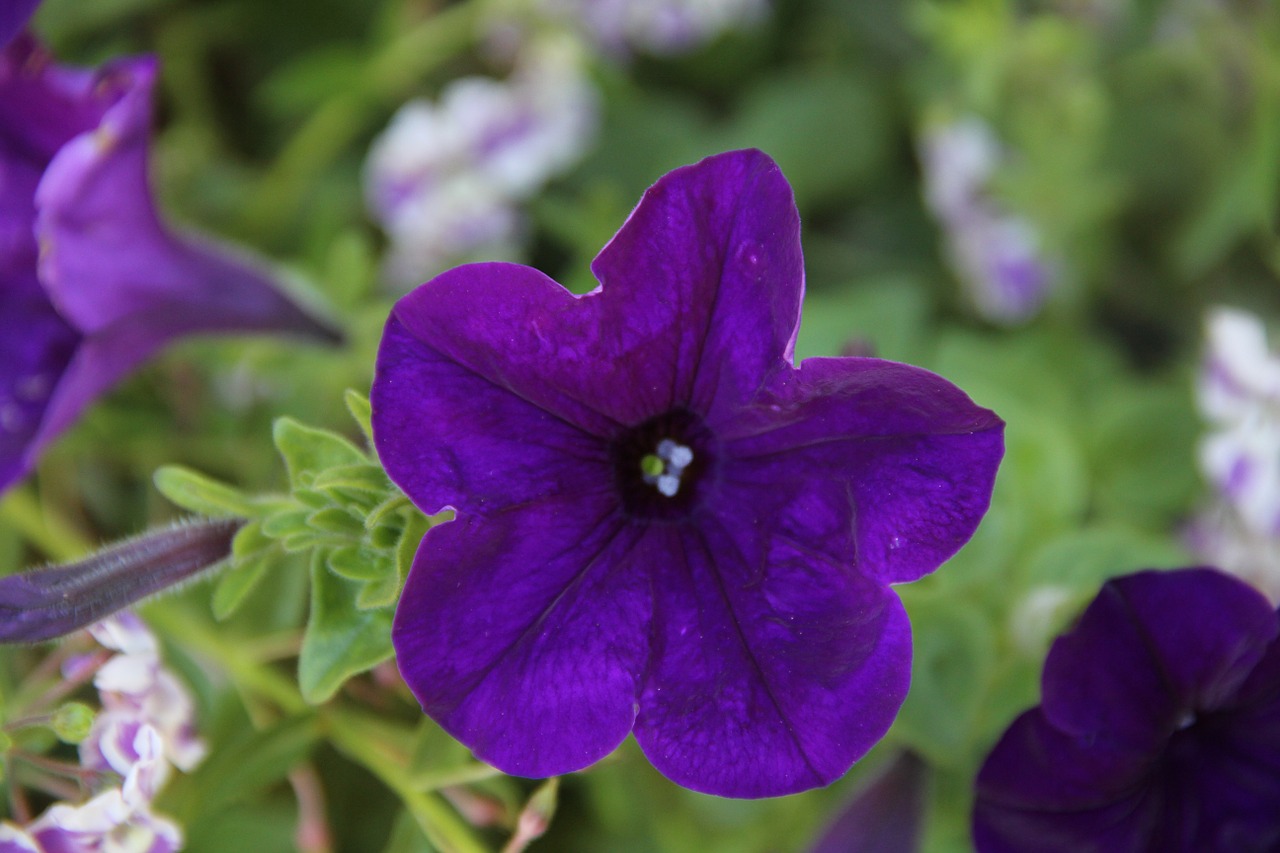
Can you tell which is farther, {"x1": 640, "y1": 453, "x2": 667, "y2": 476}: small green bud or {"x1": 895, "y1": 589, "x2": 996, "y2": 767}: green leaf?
{"x1": 895, "y1": 589, "x2": 996, "y2": 767}: green leaf

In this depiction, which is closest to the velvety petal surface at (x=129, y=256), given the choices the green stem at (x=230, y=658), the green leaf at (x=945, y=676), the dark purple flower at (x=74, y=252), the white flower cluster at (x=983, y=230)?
the dark purple flower at (x=74, y=252)

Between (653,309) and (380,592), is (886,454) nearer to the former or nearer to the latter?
(653,309)

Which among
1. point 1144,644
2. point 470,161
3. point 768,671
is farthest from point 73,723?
point 470,161

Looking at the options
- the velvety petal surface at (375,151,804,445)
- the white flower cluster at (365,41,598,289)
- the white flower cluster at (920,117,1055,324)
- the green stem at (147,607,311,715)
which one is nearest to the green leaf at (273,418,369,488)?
the velvety petal surface at (375,151,804,445)

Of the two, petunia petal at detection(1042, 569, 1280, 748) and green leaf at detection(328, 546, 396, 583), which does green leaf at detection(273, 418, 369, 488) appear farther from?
petunia petal at detection(1042, 569, 1280, 748)

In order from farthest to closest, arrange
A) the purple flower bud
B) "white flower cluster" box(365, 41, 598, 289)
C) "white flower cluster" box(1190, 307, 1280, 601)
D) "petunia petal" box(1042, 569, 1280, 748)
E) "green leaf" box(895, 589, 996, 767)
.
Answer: "white flower cluster" box(365, 41, 598, 289) < "white flower cluster" box(1190, 307, 1280, 601) < "green leaf" box(895, 589, 996, 767) < "petunia petal" box(1042, 569, 1280, 748) < the purple flower bud

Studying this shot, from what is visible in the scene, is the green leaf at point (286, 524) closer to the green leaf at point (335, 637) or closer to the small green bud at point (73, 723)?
the green leaf at point (335, 637)

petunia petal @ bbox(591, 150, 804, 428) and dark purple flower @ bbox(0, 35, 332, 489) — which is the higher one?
petunia petal @ bbox(591, 150, 804, 428)

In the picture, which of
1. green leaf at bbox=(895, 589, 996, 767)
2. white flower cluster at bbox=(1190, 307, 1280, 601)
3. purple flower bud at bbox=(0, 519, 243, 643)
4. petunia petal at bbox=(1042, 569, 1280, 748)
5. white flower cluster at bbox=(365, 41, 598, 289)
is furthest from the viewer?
white flower cluster at bbox=(365, 41, 598, 289)
